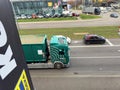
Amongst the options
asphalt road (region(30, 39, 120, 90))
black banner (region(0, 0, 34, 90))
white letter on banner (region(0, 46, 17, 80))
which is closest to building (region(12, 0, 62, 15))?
asphalt road (region(30, 39, 120, 90))

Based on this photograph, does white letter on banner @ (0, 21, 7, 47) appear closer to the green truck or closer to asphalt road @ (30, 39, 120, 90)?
asphalt road @ (30, 39, 120, 90)

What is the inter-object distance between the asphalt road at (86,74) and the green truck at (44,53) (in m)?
0.48

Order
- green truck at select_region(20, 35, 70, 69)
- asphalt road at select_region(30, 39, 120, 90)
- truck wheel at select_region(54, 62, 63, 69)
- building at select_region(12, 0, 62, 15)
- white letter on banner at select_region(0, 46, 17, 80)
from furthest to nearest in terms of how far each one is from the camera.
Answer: building at select_region(12, 0, 62, 15) < truck wheel at select_region(54, 62, 63, 69) < green truck at select_region(20, 35, 70, 69) < asphalt road at select_region(30, 39, 120, 90) < white letter on banner at select_region(0, 46, 17, 80)

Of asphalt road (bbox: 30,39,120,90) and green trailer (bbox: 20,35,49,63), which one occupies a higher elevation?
green trailer (bbox: 20,35,49,63)

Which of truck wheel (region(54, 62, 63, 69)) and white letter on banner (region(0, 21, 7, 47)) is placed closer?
white letter on banner (region(0, 21, 7, 47))

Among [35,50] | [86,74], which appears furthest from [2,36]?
[35,50]

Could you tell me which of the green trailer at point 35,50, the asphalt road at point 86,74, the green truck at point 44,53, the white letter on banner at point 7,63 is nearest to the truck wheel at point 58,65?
the green truck at point 44,53

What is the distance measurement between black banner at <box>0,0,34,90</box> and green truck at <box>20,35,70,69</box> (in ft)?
42.4

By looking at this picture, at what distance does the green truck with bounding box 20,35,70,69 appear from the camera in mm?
15617

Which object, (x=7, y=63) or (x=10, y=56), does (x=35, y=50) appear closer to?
(x=10, y=56)

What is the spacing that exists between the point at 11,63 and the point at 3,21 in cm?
43

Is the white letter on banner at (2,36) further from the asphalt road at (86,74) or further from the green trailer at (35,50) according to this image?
the green trailer at (35,50)

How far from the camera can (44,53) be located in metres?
15.9

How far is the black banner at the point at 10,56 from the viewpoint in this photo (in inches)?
81.9
